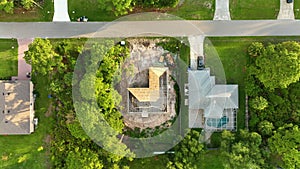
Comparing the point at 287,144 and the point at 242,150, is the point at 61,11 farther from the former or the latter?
the point at 287,144

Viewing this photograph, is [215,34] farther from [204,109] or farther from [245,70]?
[204,109]

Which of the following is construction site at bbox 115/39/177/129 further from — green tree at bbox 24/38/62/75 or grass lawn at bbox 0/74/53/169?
grass lawn at bbox 0/74/53/169

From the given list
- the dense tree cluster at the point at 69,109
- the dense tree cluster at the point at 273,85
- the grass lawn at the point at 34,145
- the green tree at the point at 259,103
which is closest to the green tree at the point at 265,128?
the dense tree cluster at the point at 273,85

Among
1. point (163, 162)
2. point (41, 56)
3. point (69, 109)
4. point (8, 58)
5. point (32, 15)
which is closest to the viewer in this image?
point (41, 56)

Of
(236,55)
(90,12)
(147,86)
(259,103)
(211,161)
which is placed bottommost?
(211,161)

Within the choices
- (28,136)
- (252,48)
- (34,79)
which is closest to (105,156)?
(28,136)

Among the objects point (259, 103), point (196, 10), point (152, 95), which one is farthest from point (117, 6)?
point (259, 103)
